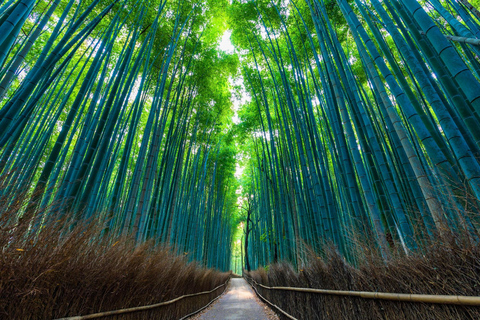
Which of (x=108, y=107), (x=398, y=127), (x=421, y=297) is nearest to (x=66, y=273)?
(x=421, y=297)

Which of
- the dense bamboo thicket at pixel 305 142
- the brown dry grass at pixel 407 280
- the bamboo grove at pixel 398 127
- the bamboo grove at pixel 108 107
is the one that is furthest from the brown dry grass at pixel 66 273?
the bamboo grove at pixel 398 127

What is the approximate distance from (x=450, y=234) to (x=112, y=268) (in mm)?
2182

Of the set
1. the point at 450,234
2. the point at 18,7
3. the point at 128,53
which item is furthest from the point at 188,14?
the point at 450,234

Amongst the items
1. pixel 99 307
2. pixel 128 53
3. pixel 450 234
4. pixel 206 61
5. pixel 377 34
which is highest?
pixel 206 61

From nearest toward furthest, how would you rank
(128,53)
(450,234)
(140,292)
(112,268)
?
(450,234), (112,268), (140,292), (128,53)

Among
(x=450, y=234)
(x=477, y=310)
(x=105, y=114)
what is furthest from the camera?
(x=105, y=114)

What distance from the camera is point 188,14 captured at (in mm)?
4809

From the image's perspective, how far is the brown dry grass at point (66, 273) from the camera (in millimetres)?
1074

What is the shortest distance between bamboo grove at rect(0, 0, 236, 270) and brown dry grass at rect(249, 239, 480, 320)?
6.79 ft

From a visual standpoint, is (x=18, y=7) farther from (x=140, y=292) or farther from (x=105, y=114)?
(x=140, y=292)

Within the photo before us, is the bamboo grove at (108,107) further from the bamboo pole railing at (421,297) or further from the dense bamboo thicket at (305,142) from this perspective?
the bamboo pole railing at (421,297)

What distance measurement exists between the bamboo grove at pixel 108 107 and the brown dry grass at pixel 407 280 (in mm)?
2071

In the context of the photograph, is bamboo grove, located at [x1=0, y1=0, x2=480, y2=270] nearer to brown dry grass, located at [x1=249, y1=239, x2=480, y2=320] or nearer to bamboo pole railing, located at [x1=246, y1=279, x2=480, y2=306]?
brown dry grass, located at [x1=249, y1=239, x2=480, y2=320]

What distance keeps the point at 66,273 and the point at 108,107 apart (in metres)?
2.07
